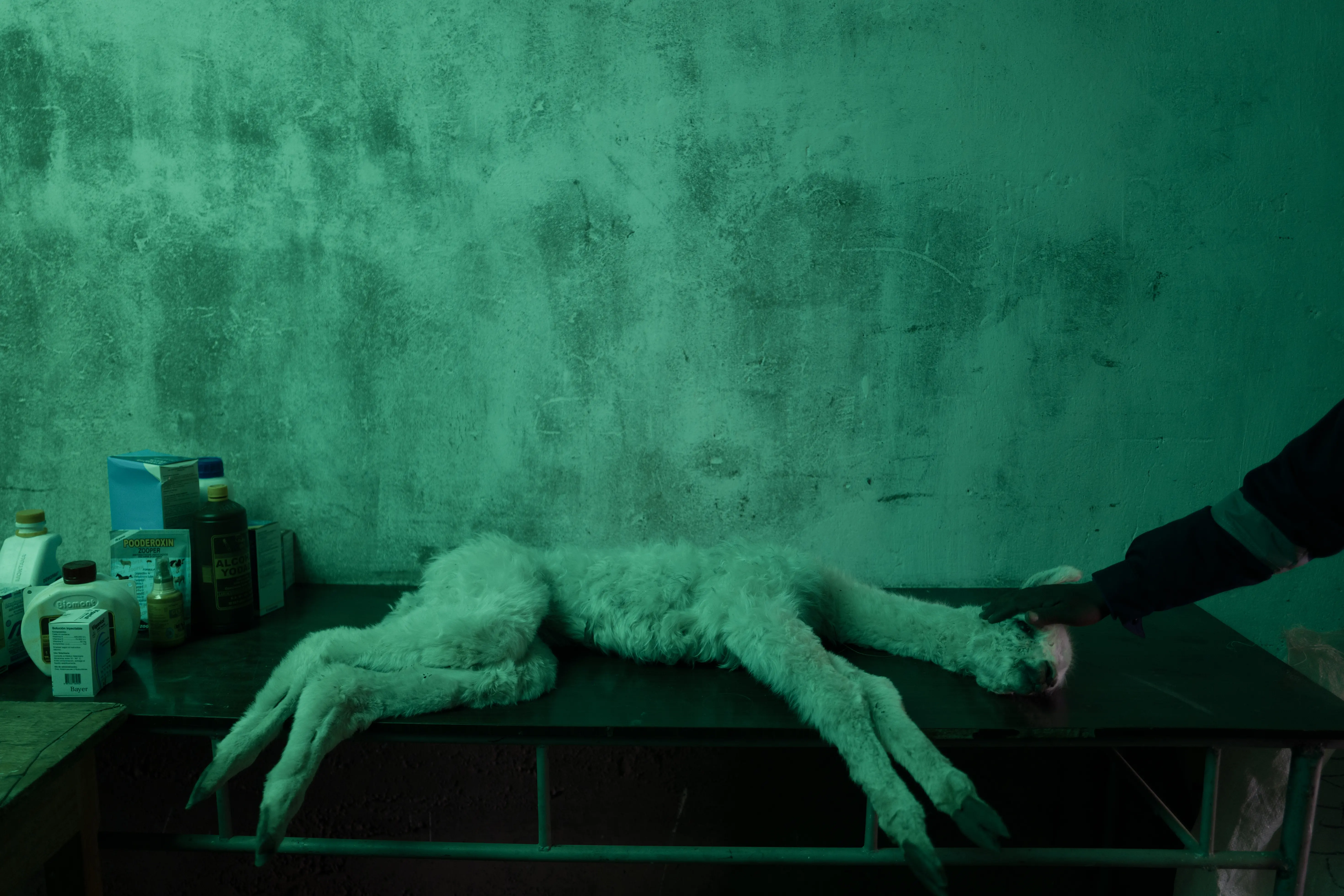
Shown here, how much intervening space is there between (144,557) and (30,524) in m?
0.24

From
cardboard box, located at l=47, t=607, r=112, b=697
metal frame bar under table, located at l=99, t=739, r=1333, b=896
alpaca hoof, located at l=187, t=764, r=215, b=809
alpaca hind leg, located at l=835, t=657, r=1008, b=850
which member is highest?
cardboard box, located at l=47, t=607, r=112, b=697

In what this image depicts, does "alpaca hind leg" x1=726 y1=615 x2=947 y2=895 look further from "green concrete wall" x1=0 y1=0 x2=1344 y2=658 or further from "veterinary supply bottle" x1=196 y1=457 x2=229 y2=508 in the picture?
"veterinary supply bottle" x1=196 y1=457 x2=229 y2=508

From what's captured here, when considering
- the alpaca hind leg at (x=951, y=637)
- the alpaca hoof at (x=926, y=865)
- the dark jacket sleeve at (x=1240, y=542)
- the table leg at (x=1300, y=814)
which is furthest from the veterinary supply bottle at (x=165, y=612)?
the table leg at (x=1300, y=814)

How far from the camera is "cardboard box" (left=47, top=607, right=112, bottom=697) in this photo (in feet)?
4.83

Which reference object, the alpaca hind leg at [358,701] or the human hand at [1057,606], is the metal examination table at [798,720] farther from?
the human hand at [1057,606]

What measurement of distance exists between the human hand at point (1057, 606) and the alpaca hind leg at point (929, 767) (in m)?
0.30

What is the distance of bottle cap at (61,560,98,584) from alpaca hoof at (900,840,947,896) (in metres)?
1.63

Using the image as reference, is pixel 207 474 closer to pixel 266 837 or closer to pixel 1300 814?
pixel 266 837

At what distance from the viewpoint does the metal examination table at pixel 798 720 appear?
1.40m

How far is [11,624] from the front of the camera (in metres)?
1.65

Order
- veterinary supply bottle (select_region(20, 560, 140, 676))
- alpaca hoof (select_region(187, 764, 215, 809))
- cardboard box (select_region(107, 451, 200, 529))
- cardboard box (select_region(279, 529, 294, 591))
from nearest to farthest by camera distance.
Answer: alpaca hoof (select_region(187, 764, 215, 809)) < veterinary supply bottle (select_region(20, 560, 140, 676)) < cardboard box (select_region(107, 451, 200, 529)) < cardboard box (select_region(279, 529, 294, 591))

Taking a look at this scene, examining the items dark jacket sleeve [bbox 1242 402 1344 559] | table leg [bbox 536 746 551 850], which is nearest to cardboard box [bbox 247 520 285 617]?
table leg [bbox 536 746 551 850]

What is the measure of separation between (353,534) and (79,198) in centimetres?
113

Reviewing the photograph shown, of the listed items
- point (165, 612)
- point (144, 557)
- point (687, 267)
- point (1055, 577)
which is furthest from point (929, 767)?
point (144, 557)
